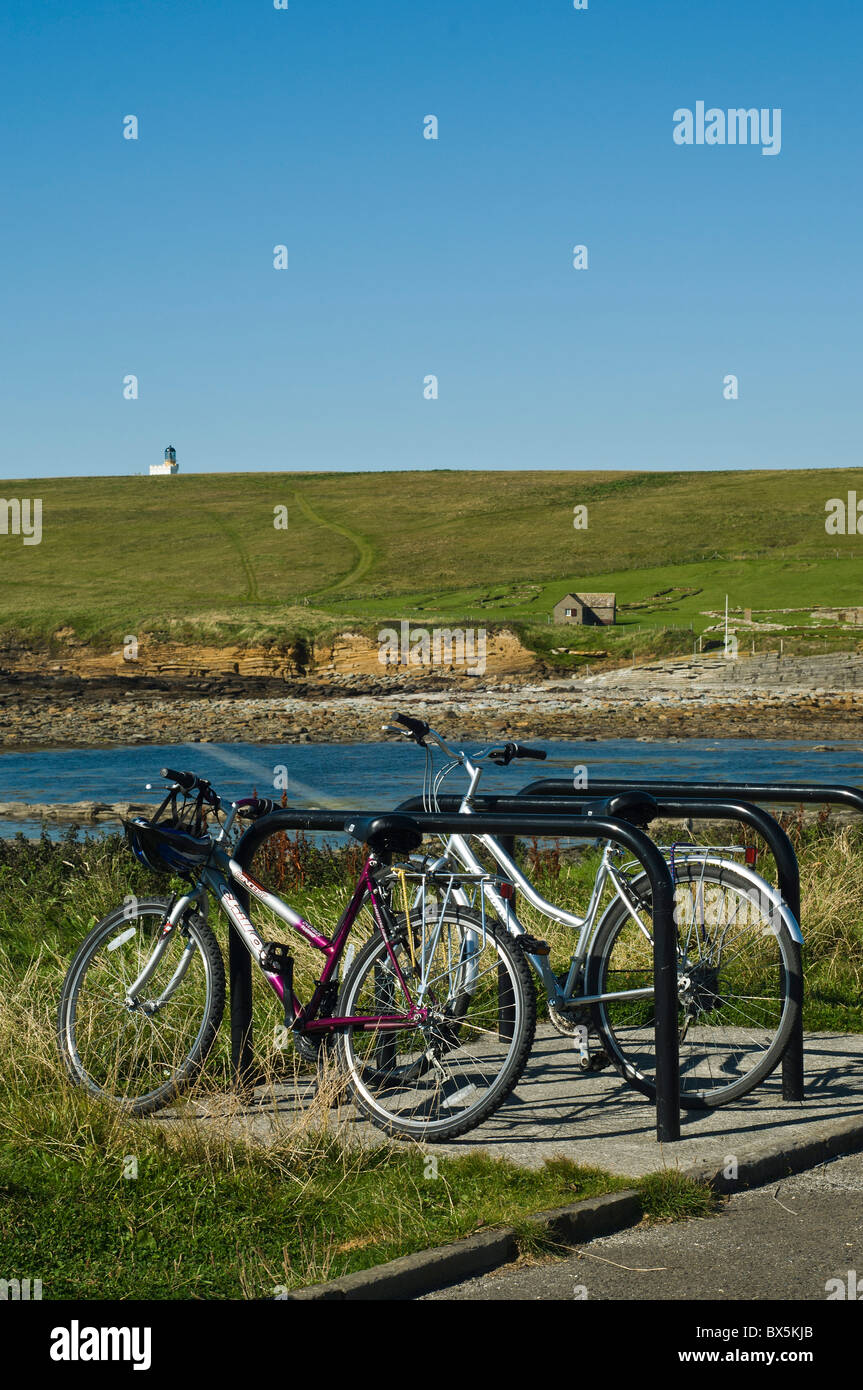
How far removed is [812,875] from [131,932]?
5.40 meters

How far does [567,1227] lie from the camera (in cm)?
473

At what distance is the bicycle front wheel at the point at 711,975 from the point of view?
A: 19.9 feet

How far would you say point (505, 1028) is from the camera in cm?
570

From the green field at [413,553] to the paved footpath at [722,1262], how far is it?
56809 mm

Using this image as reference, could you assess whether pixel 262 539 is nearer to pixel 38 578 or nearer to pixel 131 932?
pixel 38 578

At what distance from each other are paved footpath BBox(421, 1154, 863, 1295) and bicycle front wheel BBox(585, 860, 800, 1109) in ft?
3.44

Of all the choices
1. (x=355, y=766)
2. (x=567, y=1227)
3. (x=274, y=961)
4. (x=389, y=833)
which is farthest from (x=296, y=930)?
(x=355, y=766)

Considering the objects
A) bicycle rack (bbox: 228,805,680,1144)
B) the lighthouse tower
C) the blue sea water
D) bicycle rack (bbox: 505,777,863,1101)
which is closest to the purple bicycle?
bicycle rack (bbox: 228,805,680,1144)

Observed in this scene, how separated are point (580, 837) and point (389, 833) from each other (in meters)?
0.76

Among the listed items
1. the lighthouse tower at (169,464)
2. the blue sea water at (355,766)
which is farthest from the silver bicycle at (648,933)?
the lighthouse tower at (169,464)

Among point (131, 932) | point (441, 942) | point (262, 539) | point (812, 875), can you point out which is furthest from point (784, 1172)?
point (262, 539)

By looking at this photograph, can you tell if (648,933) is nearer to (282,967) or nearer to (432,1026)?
(432,1026)

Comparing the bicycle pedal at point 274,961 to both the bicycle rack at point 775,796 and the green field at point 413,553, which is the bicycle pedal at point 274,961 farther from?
the green field at point 413,553

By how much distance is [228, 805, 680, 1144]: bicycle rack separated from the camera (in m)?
5.54
